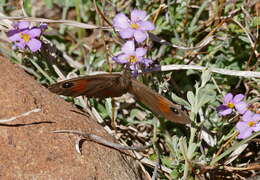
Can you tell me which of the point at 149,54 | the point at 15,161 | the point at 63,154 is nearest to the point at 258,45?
the point at 149,54

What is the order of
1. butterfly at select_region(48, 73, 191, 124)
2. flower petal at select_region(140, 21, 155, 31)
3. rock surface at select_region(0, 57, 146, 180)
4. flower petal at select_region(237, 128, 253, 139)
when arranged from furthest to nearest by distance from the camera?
flower petal at select_region(140, 21, 155, 31), flower petal at select_region(237, 128, 253, 139), butterfly at select_region(48, 73, 191, 124), rock surface at select_region(0, 57, 146, 180)

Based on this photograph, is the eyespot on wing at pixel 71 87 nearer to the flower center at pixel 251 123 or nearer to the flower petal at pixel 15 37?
the flower petal at pixel 15 37

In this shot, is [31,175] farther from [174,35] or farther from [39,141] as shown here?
[174,35]

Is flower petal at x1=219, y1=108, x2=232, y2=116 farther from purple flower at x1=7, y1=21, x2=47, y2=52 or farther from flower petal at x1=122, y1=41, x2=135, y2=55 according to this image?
purple flower at x1=7, y1=21, x2=47, y2=52

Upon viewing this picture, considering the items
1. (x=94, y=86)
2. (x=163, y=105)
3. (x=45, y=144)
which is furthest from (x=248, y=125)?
(x=45, y=144)

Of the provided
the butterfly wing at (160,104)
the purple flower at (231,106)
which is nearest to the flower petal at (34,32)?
the butterfly wing at (160,104)

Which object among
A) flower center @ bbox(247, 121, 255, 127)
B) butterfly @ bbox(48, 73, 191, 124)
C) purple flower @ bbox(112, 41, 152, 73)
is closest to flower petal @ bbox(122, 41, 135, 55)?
purple flower @ bbox(112, 41, 152, 73)

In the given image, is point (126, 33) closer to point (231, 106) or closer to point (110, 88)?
point (110, 88)
